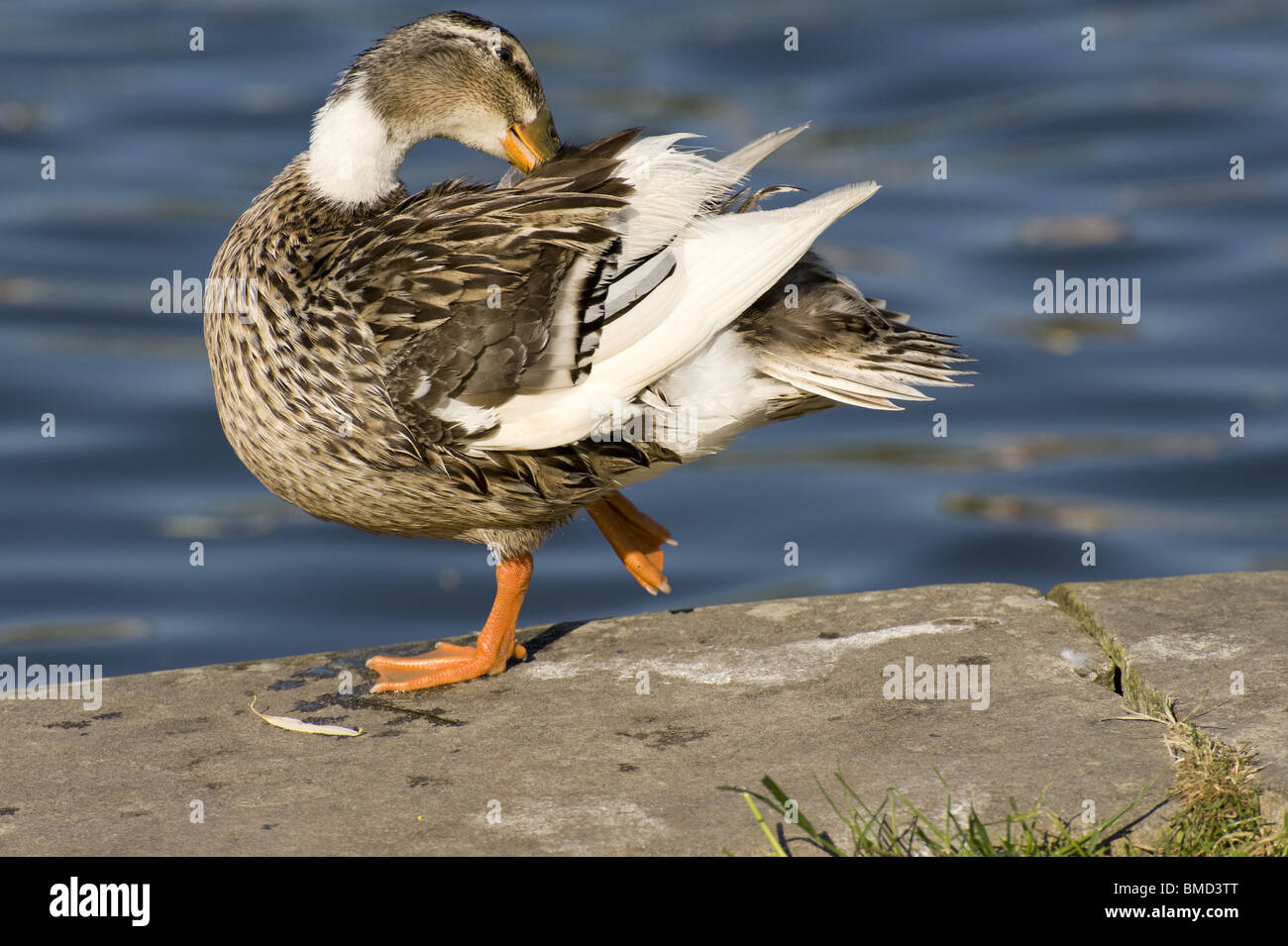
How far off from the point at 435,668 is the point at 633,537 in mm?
877

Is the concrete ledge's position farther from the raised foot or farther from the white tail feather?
the white tail feather

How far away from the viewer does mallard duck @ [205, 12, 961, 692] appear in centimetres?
432

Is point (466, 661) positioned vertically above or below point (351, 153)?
below

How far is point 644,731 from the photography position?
13.3 feet

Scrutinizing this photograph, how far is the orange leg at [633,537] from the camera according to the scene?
5090 mm

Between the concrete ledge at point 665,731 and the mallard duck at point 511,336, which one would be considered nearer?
the concrete ledge at point 665,731

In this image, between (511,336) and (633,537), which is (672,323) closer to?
(511,336)

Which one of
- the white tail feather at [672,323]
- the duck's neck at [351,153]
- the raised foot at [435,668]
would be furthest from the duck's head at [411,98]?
the raised foot at [435,668]

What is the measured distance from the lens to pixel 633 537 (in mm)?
5129

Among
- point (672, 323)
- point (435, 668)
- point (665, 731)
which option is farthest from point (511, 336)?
point (665, 731)

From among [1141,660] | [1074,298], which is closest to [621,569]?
[1074,298]

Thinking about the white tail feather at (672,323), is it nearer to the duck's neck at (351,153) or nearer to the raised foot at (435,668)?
the raised foot at (435,668)

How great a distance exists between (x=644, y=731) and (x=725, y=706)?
0.24m

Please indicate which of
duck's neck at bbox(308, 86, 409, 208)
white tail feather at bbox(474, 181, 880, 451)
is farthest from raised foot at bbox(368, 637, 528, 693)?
duck's neck at bbox(308, 86, 409, 208)
